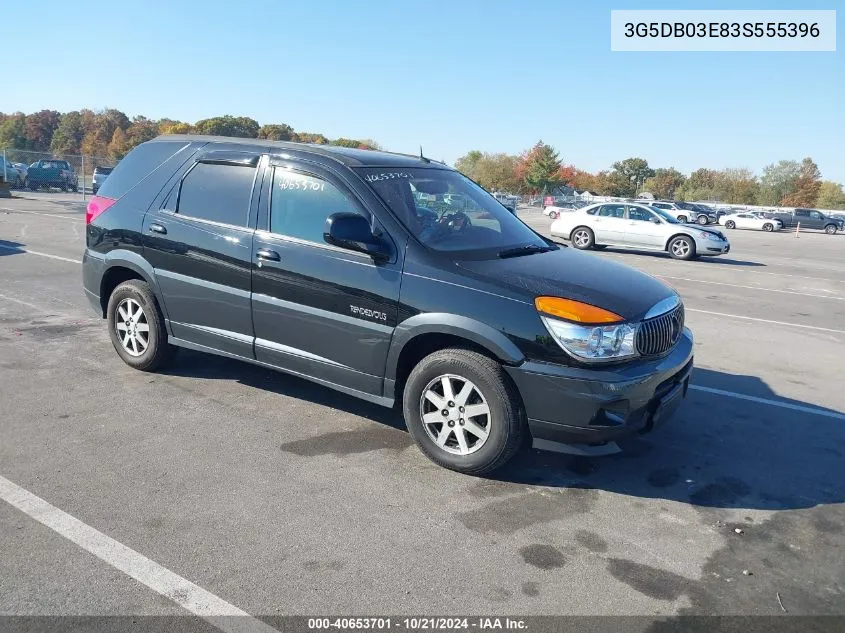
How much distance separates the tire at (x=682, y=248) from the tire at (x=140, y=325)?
52.6ft

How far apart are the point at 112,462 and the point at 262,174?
7.21 ft

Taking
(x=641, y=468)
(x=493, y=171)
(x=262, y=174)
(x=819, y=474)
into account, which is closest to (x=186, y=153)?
(x=262, y=174)

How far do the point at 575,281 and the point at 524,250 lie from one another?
703mm

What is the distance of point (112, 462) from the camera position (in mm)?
4086

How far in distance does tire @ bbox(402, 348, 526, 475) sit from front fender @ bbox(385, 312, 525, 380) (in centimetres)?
10

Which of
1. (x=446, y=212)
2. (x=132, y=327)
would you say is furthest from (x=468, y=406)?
(x=132, y=327)

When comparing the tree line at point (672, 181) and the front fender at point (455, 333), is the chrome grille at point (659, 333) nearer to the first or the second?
the front fender at point (455, 333)

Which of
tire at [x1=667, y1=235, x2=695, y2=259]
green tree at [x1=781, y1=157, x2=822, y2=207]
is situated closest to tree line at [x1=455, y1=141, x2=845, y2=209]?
green tree at [x1=781, y1=157, x2=822, y2=207]

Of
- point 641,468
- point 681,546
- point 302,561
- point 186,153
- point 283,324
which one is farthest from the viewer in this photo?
point 186,153

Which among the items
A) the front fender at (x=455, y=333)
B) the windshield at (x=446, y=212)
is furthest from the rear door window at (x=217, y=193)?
the front fender at (x=455, y=333)

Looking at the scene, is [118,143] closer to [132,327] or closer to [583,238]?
[583,238]

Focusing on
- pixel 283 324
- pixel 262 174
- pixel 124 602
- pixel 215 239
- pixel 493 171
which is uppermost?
pixel 493 171

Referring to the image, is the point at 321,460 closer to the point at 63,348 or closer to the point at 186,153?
the point at 186,153

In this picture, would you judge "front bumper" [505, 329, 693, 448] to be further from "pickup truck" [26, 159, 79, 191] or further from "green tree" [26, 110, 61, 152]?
"green tree" [26, 110, 61, 152]
